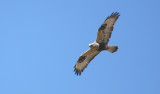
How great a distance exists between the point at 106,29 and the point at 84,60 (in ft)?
6.88

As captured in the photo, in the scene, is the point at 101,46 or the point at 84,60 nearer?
the point at 101,46

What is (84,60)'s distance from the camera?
21.8 meters

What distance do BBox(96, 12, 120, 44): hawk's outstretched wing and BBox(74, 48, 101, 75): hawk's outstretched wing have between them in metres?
0.81

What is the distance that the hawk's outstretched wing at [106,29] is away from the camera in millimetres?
20656

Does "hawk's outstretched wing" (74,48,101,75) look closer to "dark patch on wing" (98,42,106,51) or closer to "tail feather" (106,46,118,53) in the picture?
"dark patch on wing" (98,42,106,51)

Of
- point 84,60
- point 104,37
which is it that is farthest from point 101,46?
point 84,60

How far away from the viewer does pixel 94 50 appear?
21.4 meters

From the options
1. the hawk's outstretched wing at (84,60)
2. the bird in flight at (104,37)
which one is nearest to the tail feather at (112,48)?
the bird in flight at (104,37)

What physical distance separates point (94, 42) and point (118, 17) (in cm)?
158

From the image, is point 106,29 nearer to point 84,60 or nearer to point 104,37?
point 104,37

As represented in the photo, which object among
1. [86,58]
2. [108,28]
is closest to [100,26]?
[108,28]

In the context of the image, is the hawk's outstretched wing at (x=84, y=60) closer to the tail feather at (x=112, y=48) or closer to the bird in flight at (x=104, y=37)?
the bird in flight at (x=104, y=37)

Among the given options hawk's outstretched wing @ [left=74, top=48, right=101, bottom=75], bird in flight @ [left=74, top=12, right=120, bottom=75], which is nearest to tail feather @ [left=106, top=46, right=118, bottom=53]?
bird in flight @ [left=74, top=12, right=120, bottom=75]

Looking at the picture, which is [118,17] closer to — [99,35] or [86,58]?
[99,35]
